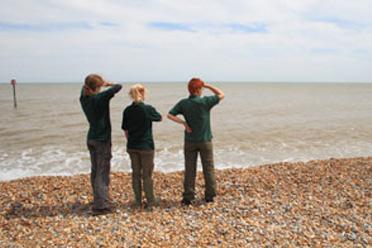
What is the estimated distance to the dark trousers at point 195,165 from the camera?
5652mm

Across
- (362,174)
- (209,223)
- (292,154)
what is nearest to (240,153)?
(292,154)

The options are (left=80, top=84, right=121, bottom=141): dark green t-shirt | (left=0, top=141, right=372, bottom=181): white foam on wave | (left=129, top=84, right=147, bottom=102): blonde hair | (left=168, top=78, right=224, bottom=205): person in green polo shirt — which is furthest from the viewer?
(left=0, top=141, right=372, bottom=181): white foam on wave

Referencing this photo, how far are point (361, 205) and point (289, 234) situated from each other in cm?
192

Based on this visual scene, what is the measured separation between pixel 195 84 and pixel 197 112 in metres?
0.44

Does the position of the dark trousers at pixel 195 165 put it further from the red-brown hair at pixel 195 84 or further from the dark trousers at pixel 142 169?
the red-brown hair at pixel 195 84

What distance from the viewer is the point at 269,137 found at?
617 inches

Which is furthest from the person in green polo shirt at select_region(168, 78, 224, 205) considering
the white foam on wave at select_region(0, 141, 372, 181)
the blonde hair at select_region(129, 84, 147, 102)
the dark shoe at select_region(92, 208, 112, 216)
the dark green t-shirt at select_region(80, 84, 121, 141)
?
the white foam on wave at select_region(0, 141, 372, 181)

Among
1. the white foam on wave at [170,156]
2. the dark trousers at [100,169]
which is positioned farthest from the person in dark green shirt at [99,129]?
the white foam on wave at [170,156]

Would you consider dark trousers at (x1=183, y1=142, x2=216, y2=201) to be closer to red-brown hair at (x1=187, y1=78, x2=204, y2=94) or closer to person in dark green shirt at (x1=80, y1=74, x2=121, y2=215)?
red-brown hair at (x1=187, y1=78, x2=204, y2=94)

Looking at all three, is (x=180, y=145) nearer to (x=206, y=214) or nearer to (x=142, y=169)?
(x=142, y=169)

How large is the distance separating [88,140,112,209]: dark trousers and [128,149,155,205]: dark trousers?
1.25 ft

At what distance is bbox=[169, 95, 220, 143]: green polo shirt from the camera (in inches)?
216

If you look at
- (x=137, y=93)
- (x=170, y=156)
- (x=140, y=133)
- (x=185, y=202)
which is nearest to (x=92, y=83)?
(x=137, y=93)

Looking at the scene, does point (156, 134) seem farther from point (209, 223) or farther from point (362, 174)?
point (209, 223)
